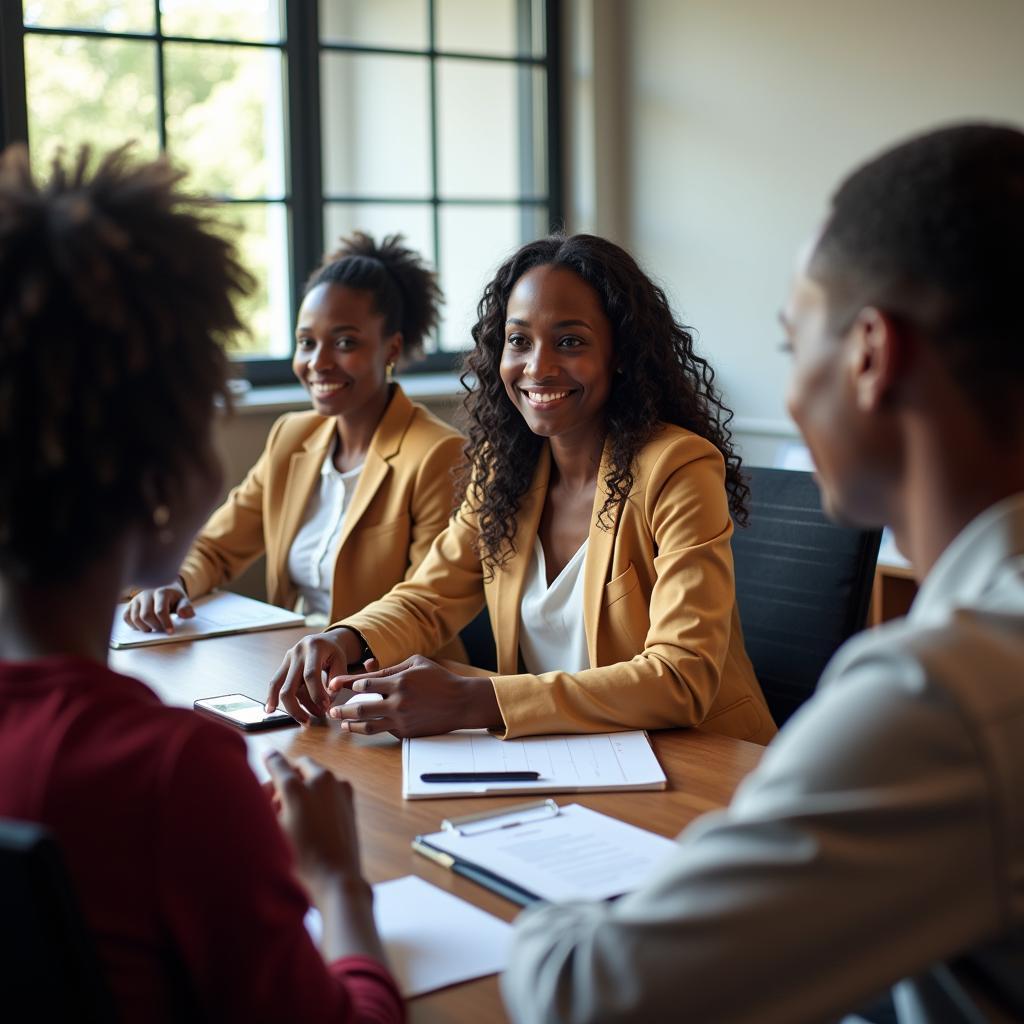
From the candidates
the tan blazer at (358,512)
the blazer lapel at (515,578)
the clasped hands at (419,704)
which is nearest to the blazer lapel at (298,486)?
the tan blazer at (358,512)

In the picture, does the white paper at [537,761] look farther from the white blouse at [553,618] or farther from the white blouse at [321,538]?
the white blouse at [321,538]

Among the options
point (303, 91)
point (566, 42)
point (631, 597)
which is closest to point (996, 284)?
point (631, 597)

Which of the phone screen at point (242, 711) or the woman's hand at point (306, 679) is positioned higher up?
the woman's hand at point (306, 679)

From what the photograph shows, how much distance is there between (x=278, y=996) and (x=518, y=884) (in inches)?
16.7

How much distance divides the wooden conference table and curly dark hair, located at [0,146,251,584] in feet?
1.53

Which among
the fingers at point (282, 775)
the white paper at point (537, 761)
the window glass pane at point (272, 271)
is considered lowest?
the white paper at point (537, 761)

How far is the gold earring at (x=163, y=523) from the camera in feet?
2.88

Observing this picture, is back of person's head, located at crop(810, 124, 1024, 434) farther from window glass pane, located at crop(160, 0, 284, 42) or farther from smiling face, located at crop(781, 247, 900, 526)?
window glass pane, located at crop(160, 0, 284, 42)

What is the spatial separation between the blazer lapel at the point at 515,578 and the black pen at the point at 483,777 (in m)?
0.66

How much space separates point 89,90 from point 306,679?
2.76 meters

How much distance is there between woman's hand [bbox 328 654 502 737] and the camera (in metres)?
1.66

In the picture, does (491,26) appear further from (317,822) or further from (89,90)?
(317,822)

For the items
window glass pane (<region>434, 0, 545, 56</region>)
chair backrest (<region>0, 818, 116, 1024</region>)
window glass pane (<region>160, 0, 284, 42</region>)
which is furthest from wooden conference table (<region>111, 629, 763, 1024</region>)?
window glass pane (<region>434, 0, 545, 56</region>)

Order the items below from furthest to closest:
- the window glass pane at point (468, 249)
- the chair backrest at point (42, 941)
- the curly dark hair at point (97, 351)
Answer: the window glass pane at point (468, 249)
the curly dark hair at point (97, 351)
the chair backrest at point (42, 941)
